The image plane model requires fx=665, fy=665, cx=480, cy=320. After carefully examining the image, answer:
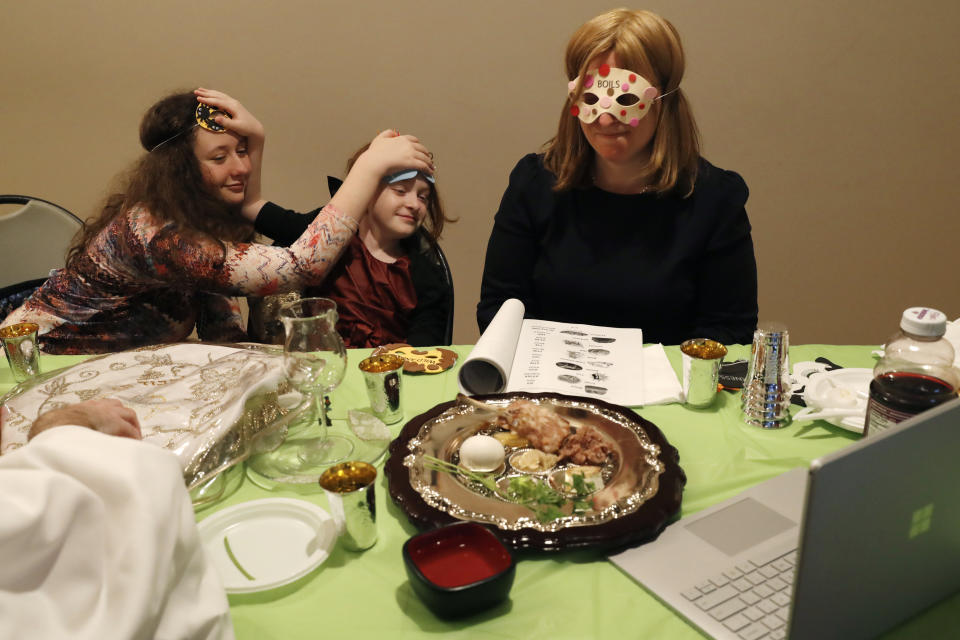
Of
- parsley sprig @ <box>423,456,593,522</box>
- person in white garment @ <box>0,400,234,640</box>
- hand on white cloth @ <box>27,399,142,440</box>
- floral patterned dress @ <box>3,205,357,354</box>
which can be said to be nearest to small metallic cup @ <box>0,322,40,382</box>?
floral patterned dress @ <box>3,205,357,354</box>

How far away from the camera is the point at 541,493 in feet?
2.99

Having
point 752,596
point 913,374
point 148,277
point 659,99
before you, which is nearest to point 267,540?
point 752,596

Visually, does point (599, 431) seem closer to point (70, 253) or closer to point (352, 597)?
point (352, 597)

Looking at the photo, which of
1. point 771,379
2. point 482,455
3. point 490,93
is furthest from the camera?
point 490,93

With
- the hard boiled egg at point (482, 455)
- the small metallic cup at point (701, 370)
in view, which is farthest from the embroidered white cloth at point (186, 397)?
the small metallic cup at point (701, 370)

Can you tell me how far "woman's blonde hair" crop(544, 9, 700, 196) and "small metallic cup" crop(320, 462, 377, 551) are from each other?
123 centimetres

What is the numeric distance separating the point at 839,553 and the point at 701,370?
1.97 feet

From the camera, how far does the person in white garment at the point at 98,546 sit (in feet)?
1.86

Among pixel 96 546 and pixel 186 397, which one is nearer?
pixel 96 546

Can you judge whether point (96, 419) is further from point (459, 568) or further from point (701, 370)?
point (701, 370)

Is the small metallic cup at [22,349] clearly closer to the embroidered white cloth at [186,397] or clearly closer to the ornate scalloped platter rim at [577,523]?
the embroidered white cloth at [186,397]

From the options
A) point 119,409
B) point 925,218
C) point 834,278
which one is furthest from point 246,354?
point 925,218

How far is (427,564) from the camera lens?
0.81 meters

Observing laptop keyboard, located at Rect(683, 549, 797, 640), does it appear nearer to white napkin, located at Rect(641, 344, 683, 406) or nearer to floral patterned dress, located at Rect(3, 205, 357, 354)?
white napkin, located at Rect(641, 344, 683, 406)
